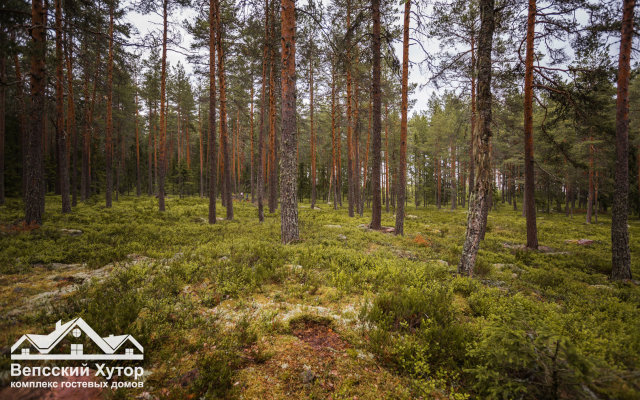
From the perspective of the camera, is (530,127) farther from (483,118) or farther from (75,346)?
(75,346)

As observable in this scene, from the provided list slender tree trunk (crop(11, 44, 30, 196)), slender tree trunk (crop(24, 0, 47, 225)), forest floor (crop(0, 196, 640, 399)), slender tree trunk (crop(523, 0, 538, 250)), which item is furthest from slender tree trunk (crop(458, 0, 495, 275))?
slender tree trunk (crop(24, 0, 47, 225))

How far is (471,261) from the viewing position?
6352mm

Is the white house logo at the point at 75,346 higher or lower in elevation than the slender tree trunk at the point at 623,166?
lower

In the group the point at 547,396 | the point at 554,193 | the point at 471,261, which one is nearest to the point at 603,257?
the point at 471,261

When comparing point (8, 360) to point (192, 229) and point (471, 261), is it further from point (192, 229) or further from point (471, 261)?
point (192, 229)

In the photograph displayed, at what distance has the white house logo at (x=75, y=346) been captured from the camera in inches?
103

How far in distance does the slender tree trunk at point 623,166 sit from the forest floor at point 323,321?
1.02m

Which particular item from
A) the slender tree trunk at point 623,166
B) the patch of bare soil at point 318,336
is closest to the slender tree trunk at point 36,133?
the patch of bare soil at point 318,336

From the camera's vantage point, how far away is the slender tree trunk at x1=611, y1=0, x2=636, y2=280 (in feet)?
25.2

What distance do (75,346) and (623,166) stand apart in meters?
14.1

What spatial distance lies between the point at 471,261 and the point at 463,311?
98.7 inches

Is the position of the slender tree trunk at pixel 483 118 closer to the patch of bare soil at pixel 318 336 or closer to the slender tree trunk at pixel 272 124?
the patch of bare soil at pixel 318 336

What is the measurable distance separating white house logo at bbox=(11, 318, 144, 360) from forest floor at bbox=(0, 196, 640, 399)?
5.1 inches

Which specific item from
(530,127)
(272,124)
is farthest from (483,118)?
(272,124)
